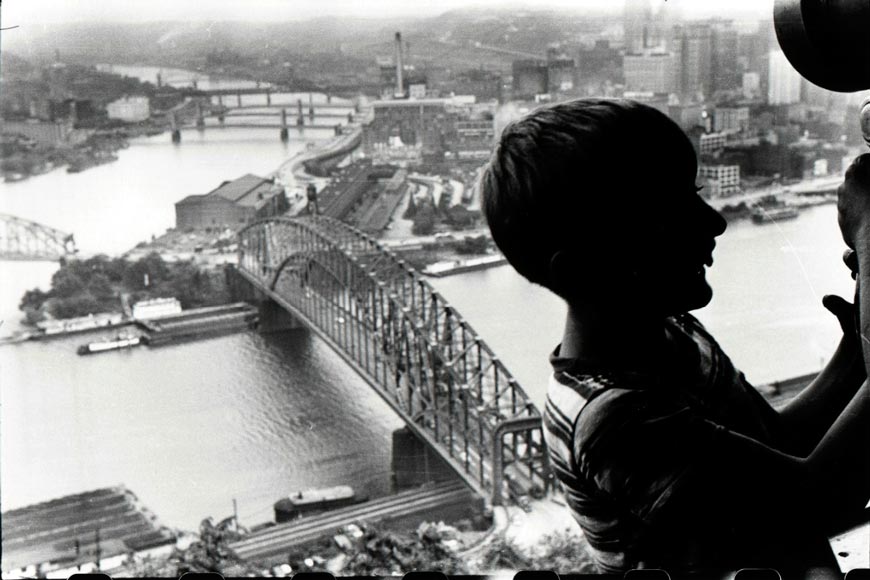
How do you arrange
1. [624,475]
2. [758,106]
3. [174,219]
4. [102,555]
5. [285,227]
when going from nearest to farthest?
1. [624,475]
2. [758,106]
3. [102,555]
4. [174,219]
5. [285,227]

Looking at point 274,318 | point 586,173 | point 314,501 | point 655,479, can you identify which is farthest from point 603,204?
point 274,318

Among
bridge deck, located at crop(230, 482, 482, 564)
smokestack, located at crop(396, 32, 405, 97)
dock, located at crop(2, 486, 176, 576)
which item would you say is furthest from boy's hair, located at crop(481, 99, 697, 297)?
bridge deck, located at crop(230, 482, 482, 564)

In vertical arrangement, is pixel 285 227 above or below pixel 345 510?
above

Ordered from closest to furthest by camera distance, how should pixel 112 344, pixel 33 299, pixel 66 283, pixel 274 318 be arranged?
1. pixel 33 299
2. pixel 66 283
3. pixel 112 344
4. pixel 274 318

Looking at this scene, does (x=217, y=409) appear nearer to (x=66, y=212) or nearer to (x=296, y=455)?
(x=296, y=455)

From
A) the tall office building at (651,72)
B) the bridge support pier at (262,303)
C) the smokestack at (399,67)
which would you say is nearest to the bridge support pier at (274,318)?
→ the bridge support pier at (262,303)

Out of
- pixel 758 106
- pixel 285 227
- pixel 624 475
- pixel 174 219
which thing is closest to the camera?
pixel 624 475

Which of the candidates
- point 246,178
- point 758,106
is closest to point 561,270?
point 758,106

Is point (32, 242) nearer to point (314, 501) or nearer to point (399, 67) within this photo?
point (314, 501)
